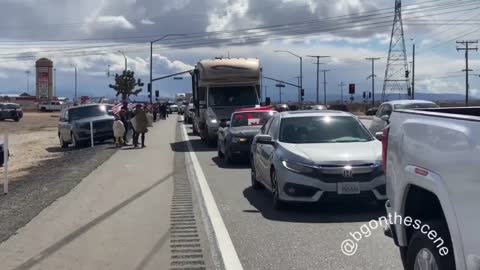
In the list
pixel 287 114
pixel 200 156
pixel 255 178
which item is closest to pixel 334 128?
pixel 287 114

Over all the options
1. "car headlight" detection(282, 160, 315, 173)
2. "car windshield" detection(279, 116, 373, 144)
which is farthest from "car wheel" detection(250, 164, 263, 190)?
"car headlight" detection(282, 160, 315, 173)

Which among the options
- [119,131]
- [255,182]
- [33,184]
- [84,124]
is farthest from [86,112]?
[255,182]

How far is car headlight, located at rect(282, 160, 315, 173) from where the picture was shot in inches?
365

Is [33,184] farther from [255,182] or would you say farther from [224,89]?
[224,89]

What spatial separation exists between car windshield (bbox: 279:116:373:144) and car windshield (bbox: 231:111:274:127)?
7766 mm

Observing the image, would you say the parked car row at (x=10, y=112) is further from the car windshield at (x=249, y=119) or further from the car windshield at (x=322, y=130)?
the car windshield at (x=322, y=130)

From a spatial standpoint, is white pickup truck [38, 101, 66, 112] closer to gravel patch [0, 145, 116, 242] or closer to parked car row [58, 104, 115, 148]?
parked car row [58, 104, 115, 148]

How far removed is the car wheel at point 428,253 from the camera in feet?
13.1

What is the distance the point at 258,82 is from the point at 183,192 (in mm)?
13844

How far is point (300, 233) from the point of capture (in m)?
8.11

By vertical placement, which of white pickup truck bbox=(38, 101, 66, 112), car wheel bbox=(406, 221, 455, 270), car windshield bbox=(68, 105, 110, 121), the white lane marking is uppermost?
white pickup truck bbox=(38, 101, 66, 112)

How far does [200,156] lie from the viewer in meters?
20.8

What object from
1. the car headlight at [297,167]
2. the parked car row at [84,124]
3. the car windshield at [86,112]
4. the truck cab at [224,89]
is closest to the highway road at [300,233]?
the car headlight at [297,167]

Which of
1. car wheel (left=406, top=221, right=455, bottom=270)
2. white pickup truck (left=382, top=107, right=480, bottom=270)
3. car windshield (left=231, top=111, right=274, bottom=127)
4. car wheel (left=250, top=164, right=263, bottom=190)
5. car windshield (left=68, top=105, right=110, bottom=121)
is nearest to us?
white pickup truck (left=382, top=107, right=480, bottom=270)
